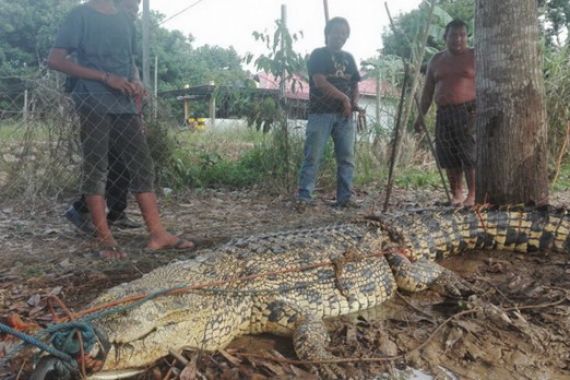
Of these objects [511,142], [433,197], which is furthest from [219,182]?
[511,142]

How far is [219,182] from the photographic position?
731 centimetres

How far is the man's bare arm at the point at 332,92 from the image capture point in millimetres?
5562

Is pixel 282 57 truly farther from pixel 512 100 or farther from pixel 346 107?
pixel 512 100

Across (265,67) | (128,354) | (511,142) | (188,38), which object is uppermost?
(188,38)

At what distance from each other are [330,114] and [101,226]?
288 cm

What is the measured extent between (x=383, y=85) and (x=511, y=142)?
609cm

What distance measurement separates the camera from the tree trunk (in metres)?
3.93

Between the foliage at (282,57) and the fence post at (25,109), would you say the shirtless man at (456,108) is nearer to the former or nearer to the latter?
the foliage at (282,57)

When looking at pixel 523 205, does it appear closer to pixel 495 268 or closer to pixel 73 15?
pixel 495 268

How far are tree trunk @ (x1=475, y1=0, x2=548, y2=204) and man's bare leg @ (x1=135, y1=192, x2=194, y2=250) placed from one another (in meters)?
2.52

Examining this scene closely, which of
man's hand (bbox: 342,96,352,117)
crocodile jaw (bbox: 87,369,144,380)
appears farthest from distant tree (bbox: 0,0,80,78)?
crocodile jaw (bbox: 87,369,144,380)

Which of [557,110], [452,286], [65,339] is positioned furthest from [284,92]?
[65,339]

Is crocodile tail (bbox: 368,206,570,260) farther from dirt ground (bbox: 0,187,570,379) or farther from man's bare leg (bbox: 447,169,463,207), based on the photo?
man's bare leg (bbox: 447,169,463,207)

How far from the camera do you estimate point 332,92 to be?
5559 millimetres
